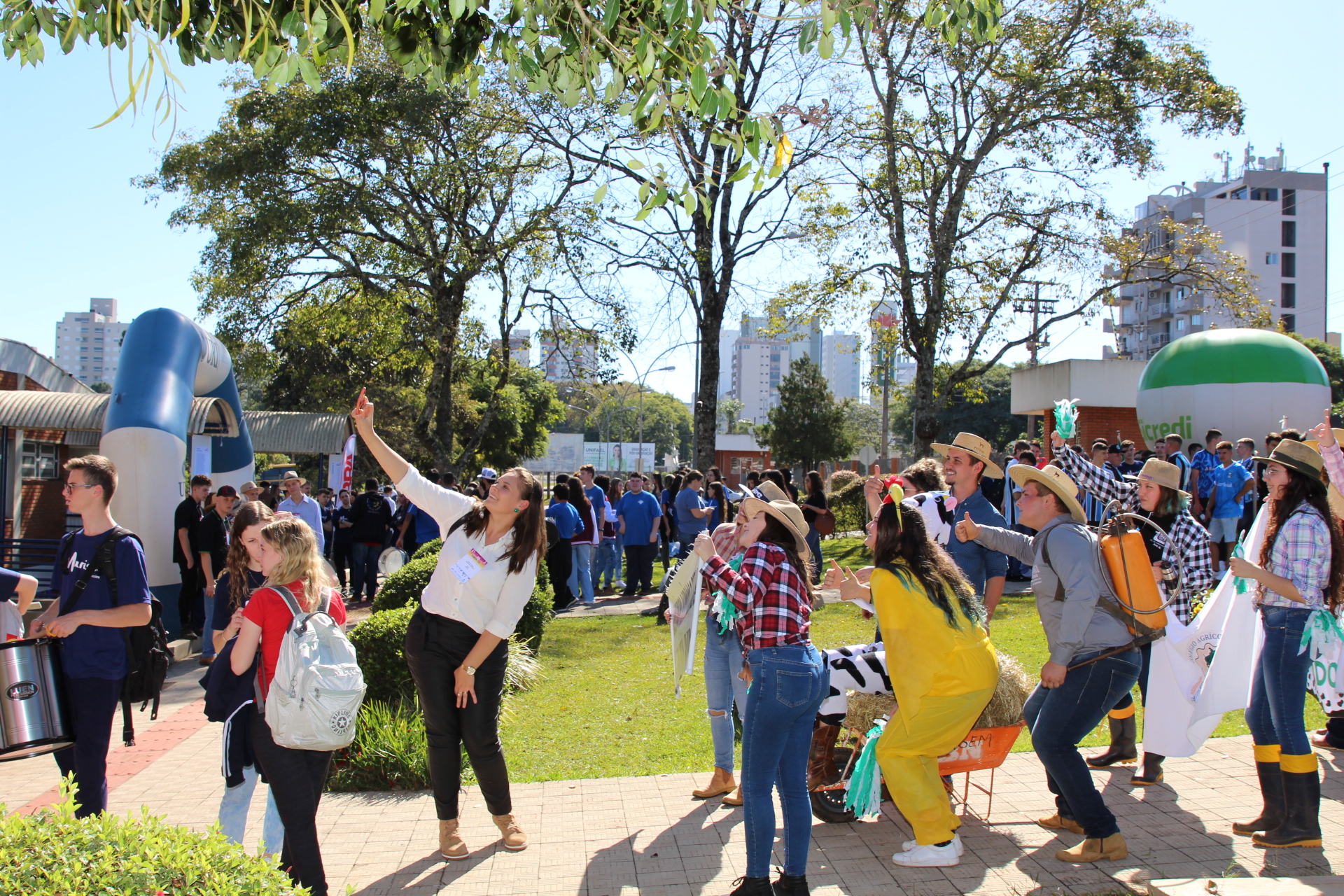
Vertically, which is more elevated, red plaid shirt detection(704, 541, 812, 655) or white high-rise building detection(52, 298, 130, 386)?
white high-rise building detection(52, 298, 130, 386)

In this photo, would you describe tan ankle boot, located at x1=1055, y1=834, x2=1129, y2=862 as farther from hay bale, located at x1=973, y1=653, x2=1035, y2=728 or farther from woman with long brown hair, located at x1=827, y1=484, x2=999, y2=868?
hay bale, located at x1=973, y1=653, x2=1035, y2=728

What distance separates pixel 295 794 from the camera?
3668 mm

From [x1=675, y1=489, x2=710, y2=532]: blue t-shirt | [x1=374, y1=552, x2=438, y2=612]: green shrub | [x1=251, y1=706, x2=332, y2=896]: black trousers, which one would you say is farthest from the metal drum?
[x1=675, y1=489, x2=710, y2=532]: blue t-shirt

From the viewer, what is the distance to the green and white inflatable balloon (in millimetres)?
18875

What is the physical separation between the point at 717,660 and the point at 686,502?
777 cm

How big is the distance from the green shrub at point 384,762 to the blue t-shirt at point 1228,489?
10.9 metres

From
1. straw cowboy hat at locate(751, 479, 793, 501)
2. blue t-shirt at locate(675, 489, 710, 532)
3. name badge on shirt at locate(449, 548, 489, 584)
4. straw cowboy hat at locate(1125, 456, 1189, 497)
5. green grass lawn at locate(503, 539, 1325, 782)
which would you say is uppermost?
straw cowboy hat at locate(1125, 456, 1189, 497)

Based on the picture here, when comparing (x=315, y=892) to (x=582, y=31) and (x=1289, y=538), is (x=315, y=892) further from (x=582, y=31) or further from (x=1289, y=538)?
(x=1289, y=538)

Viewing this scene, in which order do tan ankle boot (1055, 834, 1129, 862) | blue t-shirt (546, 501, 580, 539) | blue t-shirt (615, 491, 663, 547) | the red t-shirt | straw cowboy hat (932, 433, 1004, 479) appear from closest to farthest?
the red t-shirt, tan ankle boot (1055, 834, 1129, 862), straw cowboy hat (932, 433, 1004, 479), blue t-shirt (546, 501, 580, 539), blue t-shirt (615, 491, 663, 547)

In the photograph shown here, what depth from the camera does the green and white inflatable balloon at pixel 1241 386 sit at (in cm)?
1888

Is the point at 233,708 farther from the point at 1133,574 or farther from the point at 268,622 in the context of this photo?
the point at 1133,574

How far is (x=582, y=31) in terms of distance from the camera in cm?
430

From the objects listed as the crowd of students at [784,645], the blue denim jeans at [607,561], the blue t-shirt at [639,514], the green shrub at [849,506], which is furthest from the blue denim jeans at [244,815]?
the green shrub at [849,506]

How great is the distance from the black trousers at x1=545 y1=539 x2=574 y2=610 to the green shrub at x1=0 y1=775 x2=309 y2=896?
34.8 feet
